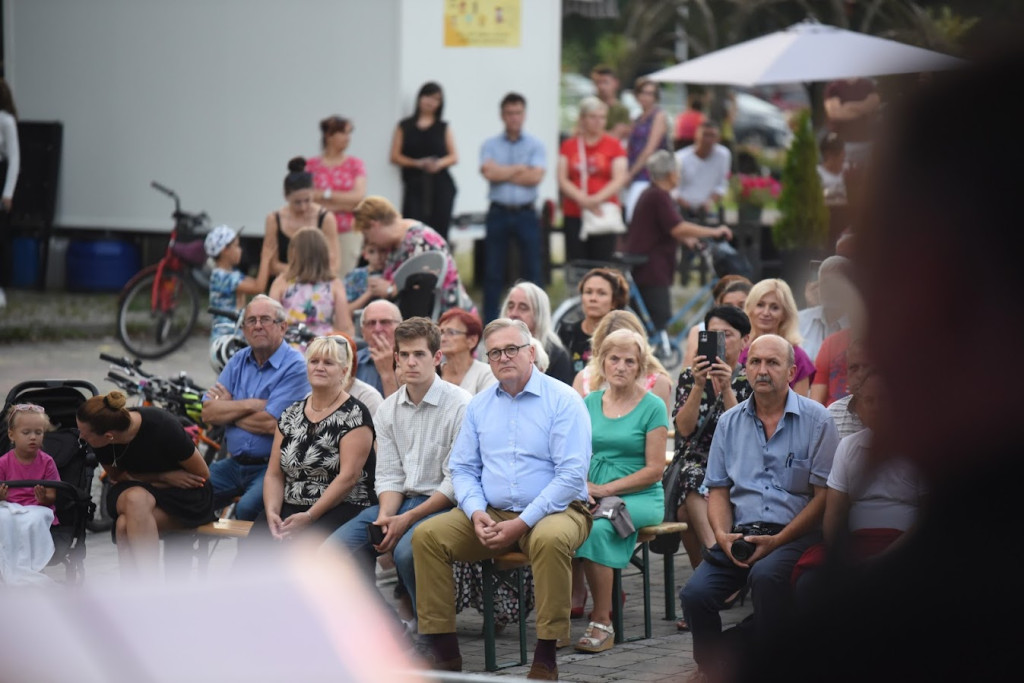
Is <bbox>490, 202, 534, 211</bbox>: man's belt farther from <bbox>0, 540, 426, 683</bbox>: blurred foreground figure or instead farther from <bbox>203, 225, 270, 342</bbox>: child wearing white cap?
<bbox>0, 540, 426, 683</bbox>: blurred foreground figure

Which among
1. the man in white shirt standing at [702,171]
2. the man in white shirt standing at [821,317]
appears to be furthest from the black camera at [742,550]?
the man in white shirt standing at [702,171]

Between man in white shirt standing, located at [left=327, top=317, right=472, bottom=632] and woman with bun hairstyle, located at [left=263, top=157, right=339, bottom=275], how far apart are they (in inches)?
138

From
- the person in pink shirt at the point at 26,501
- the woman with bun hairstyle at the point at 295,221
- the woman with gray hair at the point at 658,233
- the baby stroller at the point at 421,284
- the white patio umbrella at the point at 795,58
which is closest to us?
the person in pink shirt at the point at 26,501

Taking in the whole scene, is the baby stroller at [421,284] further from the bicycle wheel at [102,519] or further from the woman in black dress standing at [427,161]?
the woman in black dress standing at [427,161]

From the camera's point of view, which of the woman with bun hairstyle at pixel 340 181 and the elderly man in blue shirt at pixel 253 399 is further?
the woman with bun hairstyle at pixel 340 181

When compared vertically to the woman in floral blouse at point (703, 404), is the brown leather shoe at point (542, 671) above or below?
below

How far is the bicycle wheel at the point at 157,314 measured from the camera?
43.7ft

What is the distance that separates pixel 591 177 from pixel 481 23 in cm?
242

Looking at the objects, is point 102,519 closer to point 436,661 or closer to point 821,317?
point 436,661

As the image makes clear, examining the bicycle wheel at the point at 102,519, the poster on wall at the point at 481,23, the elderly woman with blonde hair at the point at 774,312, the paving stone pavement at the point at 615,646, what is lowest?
the paving stone pavement at the point at 615,646

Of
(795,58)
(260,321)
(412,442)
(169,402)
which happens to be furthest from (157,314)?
(412,442)

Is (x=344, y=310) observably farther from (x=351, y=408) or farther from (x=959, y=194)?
(x=959, y=194)

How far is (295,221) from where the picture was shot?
10641 mm

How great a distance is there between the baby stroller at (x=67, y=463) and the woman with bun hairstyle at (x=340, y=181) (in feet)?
18.0
